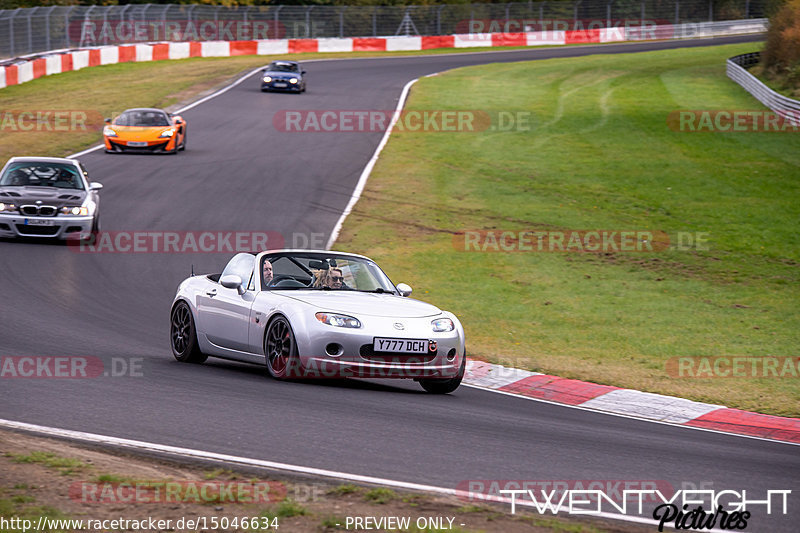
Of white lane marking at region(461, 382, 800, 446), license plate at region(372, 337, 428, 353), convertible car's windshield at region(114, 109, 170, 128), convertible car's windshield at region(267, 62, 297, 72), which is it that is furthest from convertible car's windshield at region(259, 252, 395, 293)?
convertible car's windshield at region(267, 62, 297, 72)

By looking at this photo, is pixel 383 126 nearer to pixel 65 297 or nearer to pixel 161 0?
pixel 65 297

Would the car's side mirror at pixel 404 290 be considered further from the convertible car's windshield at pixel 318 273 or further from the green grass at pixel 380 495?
the green grass at pixel 380 495

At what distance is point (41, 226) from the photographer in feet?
60.6

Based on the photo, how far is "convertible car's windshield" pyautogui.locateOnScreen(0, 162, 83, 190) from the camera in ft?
63.1

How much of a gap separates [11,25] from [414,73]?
58.8ft

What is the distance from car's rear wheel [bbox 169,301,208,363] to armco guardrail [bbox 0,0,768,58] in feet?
128

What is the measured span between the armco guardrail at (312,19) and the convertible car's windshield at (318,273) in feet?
131

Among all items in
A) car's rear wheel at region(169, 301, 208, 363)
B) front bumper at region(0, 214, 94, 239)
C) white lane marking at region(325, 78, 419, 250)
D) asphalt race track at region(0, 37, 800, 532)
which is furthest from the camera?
white lane marking at region(325, 78, 419, 250)

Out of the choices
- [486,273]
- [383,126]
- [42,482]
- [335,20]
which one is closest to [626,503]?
[42,482]

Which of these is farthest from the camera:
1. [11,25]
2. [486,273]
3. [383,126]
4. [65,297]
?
[11,25]

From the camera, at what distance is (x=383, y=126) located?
34.8m

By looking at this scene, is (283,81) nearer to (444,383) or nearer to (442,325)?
(444,383)

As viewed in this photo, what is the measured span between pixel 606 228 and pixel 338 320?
12353 millimetres

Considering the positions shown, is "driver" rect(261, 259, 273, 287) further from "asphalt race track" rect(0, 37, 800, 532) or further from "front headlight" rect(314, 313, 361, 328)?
"front headlight" rect(314, 313, 361, 328)
